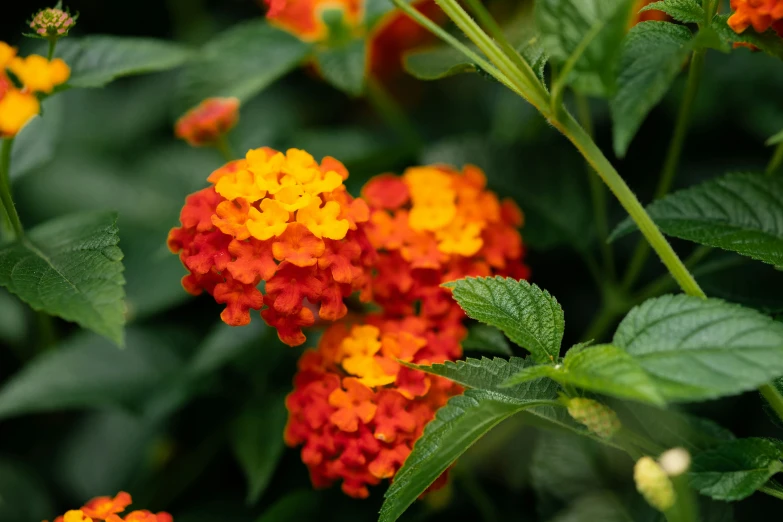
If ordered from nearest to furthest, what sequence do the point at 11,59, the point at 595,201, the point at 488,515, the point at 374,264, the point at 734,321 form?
the point at 734,321 < the point at 11,59 < the point at 374,264 < the point at 488,515 < the point at 595,201

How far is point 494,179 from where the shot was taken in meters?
1.19

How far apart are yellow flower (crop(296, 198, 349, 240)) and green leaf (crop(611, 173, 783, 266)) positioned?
0.31m

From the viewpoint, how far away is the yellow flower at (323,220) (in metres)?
0.81

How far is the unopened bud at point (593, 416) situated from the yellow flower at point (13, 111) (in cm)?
A: 59

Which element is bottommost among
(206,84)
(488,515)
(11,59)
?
(488,515)

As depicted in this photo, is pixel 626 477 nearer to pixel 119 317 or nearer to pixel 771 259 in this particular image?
pixel 771 259

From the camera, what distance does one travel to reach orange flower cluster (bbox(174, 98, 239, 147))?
1138mm

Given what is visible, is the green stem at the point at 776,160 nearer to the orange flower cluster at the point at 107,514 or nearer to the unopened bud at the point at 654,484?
the unopened bud at the point at 654,484

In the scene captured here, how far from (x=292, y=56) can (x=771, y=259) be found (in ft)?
2.51

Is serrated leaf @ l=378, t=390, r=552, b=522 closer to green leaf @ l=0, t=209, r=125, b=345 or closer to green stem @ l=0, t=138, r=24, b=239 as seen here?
green leaf @ l=0, t=209, r=125, b=345

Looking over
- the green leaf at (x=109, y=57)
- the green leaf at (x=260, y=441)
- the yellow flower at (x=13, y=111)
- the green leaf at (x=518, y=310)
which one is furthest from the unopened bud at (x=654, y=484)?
the green leaf at (x=109, y=57)

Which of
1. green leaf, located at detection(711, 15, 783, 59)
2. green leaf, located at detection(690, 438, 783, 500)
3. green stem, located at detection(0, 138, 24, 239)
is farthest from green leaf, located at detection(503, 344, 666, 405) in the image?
green stem, located at detection(0, 138, 24, 239)

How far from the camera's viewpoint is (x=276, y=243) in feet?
2.65

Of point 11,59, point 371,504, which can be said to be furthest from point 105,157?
point 371,504
